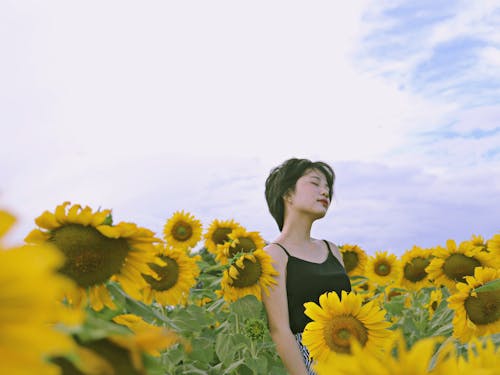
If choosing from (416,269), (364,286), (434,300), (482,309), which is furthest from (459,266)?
(364,286)

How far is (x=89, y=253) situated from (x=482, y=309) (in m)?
1.90

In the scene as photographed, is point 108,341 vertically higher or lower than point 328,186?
higher

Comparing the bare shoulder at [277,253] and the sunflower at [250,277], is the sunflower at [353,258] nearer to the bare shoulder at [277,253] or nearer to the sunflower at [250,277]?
the bare shoulder at [277,253]

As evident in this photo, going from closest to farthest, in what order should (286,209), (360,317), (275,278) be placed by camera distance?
(360,317) < (275,278) < (286,209)

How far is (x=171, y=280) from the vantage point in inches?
133

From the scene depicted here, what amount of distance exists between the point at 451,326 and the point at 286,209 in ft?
5.73

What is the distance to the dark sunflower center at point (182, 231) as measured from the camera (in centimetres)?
513

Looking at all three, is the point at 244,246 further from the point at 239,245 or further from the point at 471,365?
the point at 471,365

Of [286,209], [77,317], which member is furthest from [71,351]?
[286,209]

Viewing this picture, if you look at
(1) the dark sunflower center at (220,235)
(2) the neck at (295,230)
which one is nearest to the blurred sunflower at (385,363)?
(2) the neck at (295,230)

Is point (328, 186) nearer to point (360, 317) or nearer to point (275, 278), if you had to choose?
point (275, 278)

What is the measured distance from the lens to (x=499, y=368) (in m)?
0.54

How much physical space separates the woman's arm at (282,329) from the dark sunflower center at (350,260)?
162 centimetres

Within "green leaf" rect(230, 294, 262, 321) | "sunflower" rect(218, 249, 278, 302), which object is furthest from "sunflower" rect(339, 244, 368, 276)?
"green leaf" rect(230, 294, 262, 321)
